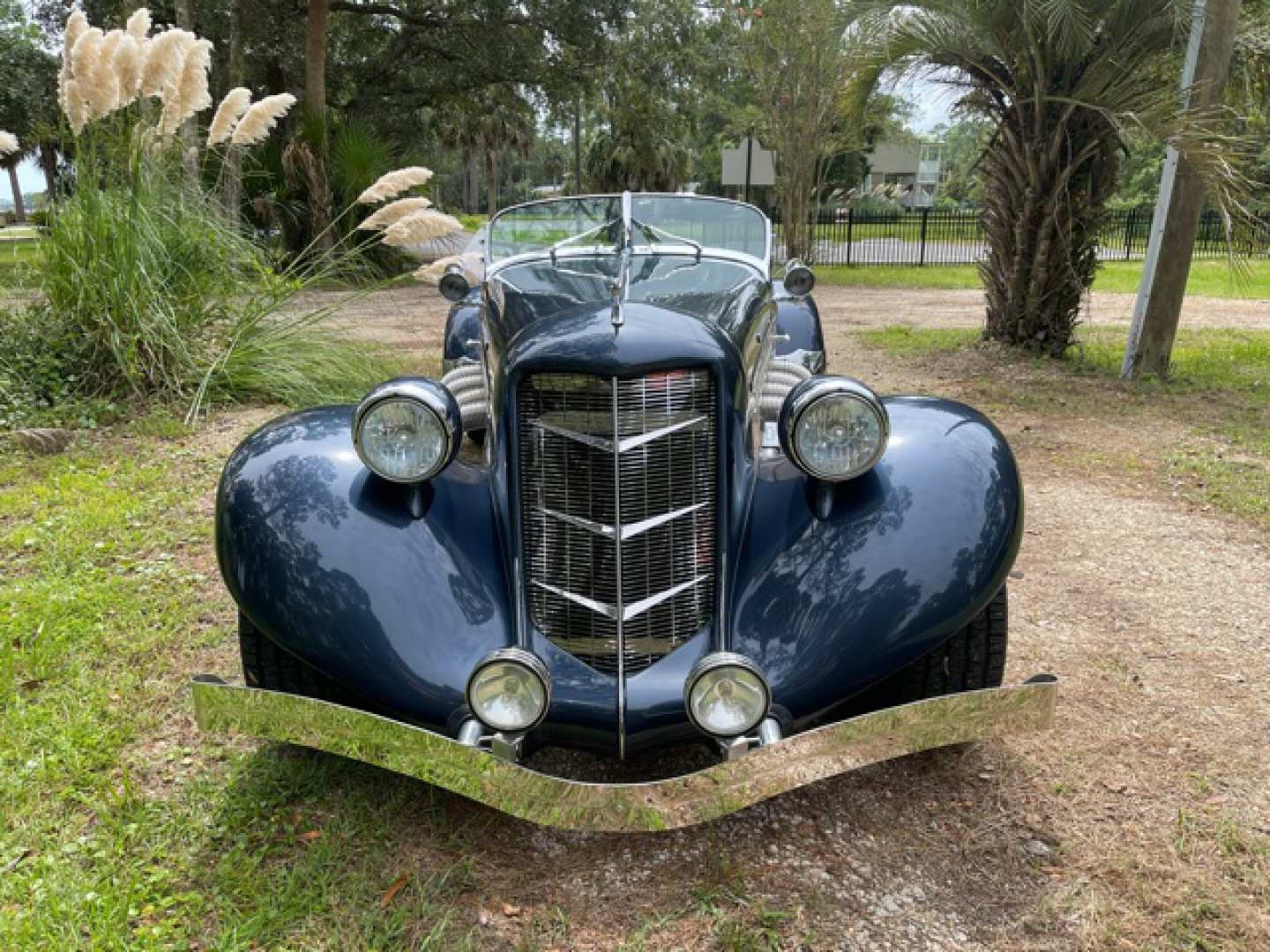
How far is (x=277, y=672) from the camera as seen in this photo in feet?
8.82

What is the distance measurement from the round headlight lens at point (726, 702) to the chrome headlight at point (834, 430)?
2.19 feet

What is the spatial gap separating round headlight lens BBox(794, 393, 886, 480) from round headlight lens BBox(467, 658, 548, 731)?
37.6 inches

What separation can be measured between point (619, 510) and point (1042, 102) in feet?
25.0

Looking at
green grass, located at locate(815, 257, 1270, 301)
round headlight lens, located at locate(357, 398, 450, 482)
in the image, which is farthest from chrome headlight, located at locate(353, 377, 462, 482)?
green grass, located at locate(815, 257, 1270, 301)

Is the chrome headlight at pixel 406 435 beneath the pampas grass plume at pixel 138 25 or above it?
beneath

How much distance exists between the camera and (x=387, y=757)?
208cm

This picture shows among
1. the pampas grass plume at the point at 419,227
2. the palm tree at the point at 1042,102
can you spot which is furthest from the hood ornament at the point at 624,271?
the palm tree at the point at 1042,102

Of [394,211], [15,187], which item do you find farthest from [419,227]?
[15,187]

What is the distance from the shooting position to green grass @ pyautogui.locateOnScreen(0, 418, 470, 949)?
7.02 feet

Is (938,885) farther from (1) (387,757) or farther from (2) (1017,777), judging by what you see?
(1) (387,757)

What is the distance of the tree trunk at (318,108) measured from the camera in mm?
13758

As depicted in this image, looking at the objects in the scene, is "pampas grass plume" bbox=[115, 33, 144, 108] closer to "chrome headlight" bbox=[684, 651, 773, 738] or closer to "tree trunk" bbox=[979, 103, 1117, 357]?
"chrome headlight" bbox=[684, 651, 773, 738]

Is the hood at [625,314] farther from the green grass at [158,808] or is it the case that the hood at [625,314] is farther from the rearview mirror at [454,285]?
the green grass at [158,808]

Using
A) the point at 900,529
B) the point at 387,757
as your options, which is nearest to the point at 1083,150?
the point at 900,529
